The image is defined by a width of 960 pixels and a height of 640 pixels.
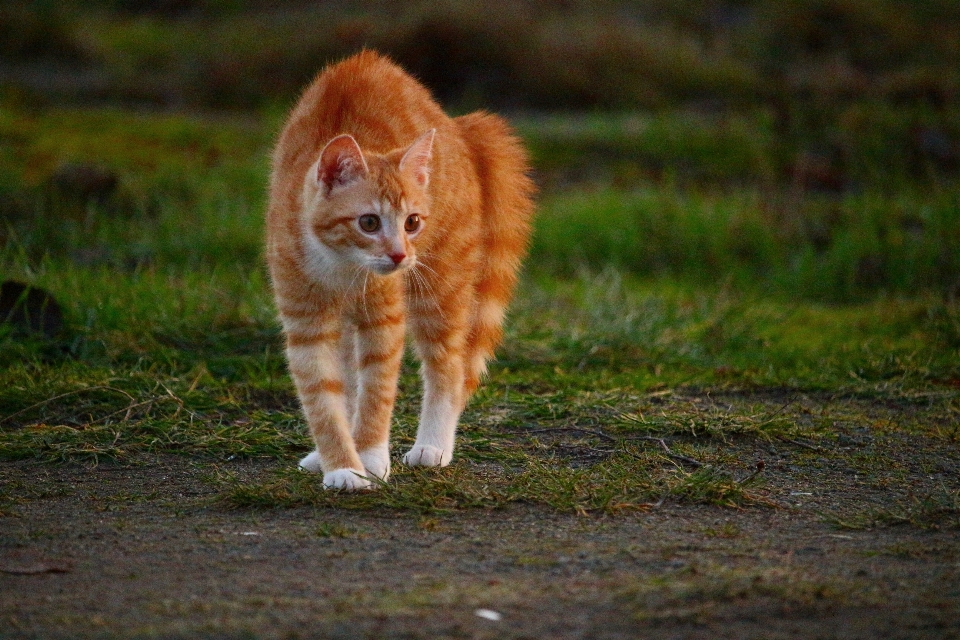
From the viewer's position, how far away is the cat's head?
3.80 metres

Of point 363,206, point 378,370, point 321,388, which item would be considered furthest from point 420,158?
point 321,388

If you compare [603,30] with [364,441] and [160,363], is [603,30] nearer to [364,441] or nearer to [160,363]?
[160,363]

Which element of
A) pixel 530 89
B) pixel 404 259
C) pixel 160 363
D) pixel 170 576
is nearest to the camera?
pixel 170 576

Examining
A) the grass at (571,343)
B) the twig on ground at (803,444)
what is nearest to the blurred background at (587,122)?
the grass at (571,343)

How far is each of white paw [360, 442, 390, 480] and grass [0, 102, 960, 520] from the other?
0.07 metres

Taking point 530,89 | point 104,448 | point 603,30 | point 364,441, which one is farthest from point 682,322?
point 603,30

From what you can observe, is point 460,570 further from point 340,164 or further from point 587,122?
point 587,122

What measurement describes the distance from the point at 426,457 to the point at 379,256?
746 mm

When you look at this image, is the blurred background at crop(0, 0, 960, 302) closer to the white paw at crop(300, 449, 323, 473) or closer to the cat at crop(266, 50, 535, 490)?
the cat at crop(266, 50, 535, 490)

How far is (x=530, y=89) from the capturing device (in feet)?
39.5

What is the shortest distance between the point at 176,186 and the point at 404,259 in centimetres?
479

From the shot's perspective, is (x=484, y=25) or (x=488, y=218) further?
(x=484, y=25)

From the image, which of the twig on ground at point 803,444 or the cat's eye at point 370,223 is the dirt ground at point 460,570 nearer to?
the twig on ground at point 803,444

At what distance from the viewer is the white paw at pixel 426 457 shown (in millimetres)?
4004
